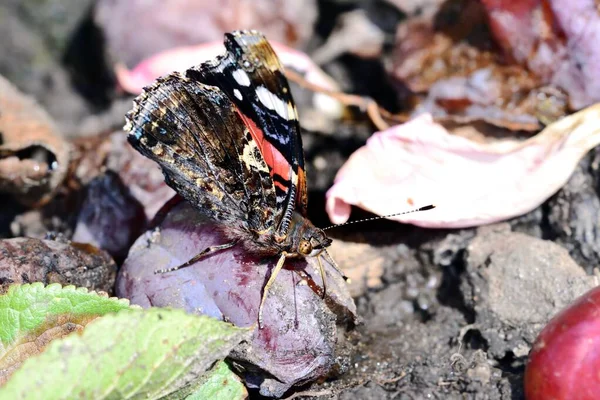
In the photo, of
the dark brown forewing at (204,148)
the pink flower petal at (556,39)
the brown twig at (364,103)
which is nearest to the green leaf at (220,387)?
the dark brown forewing at (204,148)

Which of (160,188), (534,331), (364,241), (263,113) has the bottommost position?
(534,331)

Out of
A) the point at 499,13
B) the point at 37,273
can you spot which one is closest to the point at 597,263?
the point at 499,13

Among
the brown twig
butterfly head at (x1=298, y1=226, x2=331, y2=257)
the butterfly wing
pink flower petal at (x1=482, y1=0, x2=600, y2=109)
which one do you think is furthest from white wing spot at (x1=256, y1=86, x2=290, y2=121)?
pink flower petal at (x1=482, y1=0, x2=600, y2=109)

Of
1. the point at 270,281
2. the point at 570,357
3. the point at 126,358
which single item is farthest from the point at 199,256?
the point at 570,357

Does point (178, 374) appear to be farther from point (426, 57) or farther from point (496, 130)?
point (426, 57)

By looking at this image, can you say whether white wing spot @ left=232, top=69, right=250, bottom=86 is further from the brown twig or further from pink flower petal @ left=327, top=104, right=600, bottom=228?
the brown twig

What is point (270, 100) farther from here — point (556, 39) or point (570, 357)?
point (556, 39)

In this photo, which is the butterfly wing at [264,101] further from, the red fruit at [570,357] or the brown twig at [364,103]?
the red fruit at [570,357]
